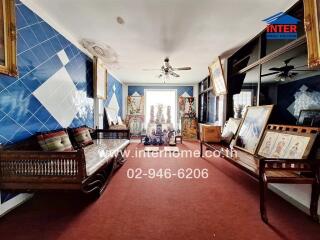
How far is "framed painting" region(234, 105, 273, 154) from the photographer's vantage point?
2941 millimetres

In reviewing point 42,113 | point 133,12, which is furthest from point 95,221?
point 133,12

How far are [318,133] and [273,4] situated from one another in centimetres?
168

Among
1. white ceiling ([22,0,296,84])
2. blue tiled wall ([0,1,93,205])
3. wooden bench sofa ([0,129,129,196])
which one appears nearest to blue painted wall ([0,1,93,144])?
blue tiled wall ([0,1,93,205])

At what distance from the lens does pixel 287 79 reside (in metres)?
2.65

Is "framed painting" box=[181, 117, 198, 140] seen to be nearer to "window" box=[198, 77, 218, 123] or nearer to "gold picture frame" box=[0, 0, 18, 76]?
"window" box=[198, 77, 218, 123]

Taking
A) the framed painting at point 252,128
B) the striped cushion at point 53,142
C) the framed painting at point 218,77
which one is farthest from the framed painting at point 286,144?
the striped cushion at point 53,142

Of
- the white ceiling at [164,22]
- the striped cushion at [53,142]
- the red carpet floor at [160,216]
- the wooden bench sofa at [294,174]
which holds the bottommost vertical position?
the red carpet floor at [160,216]

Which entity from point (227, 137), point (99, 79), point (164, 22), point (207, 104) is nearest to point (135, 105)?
point (207, 104)

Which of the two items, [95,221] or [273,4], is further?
[273,4]

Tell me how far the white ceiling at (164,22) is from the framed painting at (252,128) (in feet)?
4.52

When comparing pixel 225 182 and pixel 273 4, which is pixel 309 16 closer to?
pixel 273 4

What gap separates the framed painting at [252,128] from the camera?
2941 millimetres

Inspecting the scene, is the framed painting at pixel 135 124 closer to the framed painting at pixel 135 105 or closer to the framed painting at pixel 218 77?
Result: the framed painting at pixel 135 105

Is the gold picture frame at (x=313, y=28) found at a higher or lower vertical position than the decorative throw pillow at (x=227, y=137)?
higher
